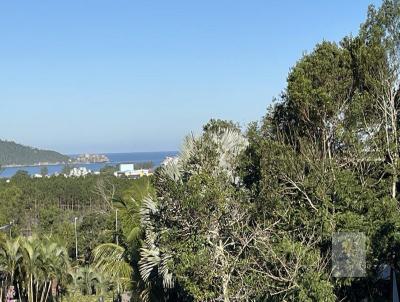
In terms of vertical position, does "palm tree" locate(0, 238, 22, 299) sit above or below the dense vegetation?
below

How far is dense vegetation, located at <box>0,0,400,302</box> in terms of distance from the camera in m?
5.73

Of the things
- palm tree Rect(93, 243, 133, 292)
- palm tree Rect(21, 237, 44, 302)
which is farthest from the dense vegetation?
palm tree Rect(21, 237, 44, 302)

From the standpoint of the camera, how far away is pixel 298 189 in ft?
20.6

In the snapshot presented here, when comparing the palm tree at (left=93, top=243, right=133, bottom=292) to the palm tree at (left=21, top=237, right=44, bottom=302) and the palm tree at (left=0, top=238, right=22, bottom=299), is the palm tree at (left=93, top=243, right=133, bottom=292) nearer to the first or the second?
the palm tree at (left=21, top=237, right=44, bottom=302)

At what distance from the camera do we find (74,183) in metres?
49.1

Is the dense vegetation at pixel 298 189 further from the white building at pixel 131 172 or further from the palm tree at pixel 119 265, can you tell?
the white building at pixel 131 172

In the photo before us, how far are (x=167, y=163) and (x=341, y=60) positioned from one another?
9.53 ft

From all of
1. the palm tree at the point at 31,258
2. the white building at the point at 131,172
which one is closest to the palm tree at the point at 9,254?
the palm tree at the point at 31,258

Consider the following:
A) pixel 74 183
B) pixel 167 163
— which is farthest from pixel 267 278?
pixel 74 183

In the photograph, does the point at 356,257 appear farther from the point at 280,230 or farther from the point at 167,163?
the point at 167,163

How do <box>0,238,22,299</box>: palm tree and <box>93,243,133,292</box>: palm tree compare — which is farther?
<box>0,238,22,299</box>: palm tree

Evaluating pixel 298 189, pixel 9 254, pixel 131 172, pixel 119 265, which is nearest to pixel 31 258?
pixel 9 254

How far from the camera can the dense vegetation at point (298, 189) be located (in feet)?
18.8

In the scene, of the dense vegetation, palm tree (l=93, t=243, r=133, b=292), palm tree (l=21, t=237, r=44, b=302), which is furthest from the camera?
palm tree (l=21, t=237, r=44, b=302)
